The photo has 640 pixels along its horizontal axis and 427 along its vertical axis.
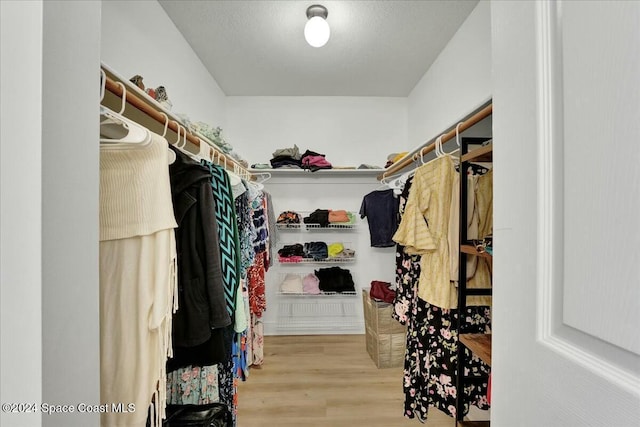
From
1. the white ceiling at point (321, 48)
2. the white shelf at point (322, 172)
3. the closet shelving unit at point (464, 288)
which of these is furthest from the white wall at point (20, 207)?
the white shelf at point (322, 172)

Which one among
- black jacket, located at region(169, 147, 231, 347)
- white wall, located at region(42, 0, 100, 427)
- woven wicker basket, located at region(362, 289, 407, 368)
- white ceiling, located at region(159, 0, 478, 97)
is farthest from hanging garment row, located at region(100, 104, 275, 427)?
woven wicker basket, located at region(362, 289, 407, 368)

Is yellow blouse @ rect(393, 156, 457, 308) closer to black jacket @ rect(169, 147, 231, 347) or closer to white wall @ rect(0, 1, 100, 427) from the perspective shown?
black jacket @ rect(169, 147, 231, 347)

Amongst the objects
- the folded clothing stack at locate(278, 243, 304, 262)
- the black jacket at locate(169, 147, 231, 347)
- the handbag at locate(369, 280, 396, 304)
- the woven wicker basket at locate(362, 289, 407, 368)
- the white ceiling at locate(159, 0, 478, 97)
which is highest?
the white ceiling at locate(159, 0, 478, 97)

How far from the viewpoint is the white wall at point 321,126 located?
2.88m

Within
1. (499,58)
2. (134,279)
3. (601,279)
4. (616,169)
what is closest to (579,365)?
(601,279)

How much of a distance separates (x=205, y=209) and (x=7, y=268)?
0.66 m

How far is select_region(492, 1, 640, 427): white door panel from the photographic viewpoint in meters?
0.27

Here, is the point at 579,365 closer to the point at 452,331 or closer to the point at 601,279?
the point at 601,279

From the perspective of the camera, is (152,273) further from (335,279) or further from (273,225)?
(335,279)

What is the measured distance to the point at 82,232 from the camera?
38 centimetres

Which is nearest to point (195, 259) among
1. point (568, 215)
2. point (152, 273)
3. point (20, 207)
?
point (152, 273)

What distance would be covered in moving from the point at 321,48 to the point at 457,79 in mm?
→ 1003

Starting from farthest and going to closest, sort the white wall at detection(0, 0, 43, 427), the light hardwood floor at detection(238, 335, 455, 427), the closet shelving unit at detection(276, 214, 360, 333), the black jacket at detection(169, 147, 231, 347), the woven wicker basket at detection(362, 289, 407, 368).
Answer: the closet shelving unit at detection(276, 214, 360, 333) → the woven wicker basket at detection(362, 289, 407, 368) → the light hardwood floor at detection(238, 335, 455, 427) → the black jacket at detection(169, 147, 231, 347) → the white wall at detection(0, 0, 43, 427)

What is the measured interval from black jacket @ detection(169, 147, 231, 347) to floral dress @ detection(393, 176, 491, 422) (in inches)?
35.6
